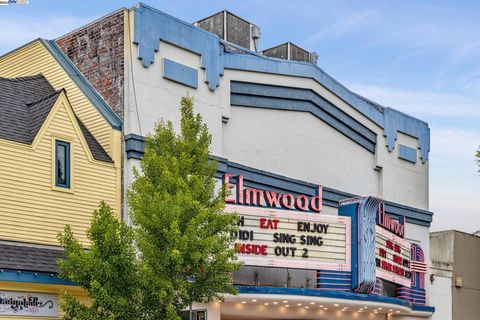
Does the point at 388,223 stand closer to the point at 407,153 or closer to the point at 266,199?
the point at 266,199

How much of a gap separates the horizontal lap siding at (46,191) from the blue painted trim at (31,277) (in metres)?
1.38

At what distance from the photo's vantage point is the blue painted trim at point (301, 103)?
31.6 meters

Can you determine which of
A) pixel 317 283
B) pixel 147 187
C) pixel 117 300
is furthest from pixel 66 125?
pixel 317 283

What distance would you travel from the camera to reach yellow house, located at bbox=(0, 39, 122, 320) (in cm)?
2364

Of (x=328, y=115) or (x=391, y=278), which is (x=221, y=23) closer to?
(x=328, y=115)

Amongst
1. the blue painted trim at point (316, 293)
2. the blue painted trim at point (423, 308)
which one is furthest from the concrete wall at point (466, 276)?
the blue painted trim at point (316, 293)

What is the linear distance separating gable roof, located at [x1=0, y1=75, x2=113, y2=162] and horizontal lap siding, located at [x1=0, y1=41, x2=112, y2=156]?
28 centimetres

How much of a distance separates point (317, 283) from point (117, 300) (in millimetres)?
9784

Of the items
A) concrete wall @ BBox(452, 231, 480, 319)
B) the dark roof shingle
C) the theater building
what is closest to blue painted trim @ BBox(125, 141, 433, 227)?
the theater building

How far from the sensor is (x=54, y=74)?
2962 cm

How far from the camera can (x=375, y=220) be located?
31422 millimetres

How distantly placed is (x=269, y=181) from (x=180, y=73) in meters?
5.65

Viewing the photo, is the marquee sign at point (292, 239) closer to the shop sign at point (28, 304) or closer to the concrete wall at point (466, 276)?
the shop sign at point (28, 304)

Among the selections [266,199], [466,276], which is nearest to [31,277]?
[266,199]
